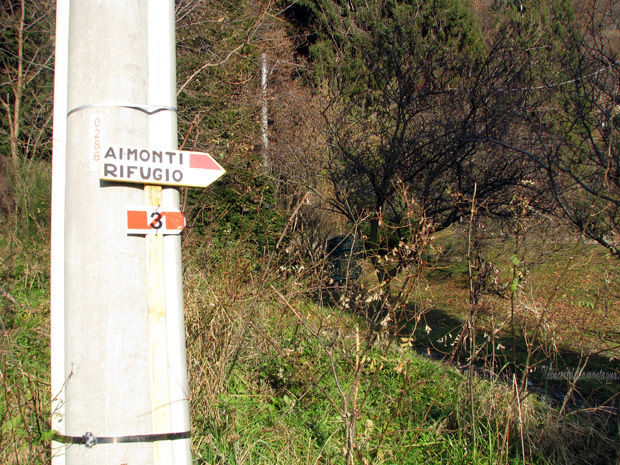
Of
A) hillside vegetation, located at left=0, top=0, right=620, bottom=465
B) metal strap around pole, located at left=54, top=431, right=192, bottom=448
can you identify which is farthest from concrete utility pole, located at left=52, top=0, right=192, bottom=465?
hillside vegetation, located at left=0, top=0, right=620, bottom=465

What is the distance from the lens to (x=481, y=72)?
22.3ft

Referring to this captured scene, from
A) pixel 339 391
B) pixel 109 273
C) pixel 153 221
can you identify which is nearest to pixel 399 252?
pixel 339 391

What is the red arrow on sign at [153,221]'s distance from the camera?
6.28 feet

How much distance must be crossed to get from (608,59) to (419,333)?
4910 mm

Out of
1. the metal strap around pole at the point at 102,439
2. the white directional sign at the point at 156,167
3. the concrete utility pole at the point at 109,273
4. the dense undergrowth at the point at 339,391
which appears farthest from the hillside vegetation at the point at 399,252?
the white directional sign at the point at 156,167

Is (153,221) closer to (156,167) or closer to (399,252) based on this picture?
(156,167)

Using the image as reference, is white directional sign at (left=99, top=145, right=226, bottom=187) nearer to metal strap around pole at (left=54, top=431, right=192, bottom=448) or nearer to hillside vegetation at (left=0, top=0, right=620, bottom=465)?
metal strap around pole at (left=54, top=431, right=192, bottom=448)

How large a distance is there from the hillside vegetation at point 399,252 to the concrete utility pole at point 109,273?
45cm

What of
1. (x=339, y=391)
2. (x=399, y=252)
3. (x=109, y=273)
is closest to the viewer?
(x=109, y=273)

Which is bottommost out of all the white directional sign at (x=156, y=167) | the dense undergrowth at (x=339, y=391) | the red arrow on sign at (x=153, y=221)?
the dense undergrowth at (x=339, y=391)

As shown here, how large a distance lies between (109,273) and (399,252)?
2075 millimetres

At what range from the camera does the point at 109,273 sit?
73.6 inches

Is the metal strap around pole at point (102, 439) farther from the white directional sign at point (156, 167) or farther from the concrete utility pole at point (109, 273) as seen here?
the white directional sign at point (156, 167)

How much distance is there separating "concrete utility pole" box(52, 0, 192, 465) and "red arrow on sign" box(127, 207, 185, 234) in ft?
0.08
